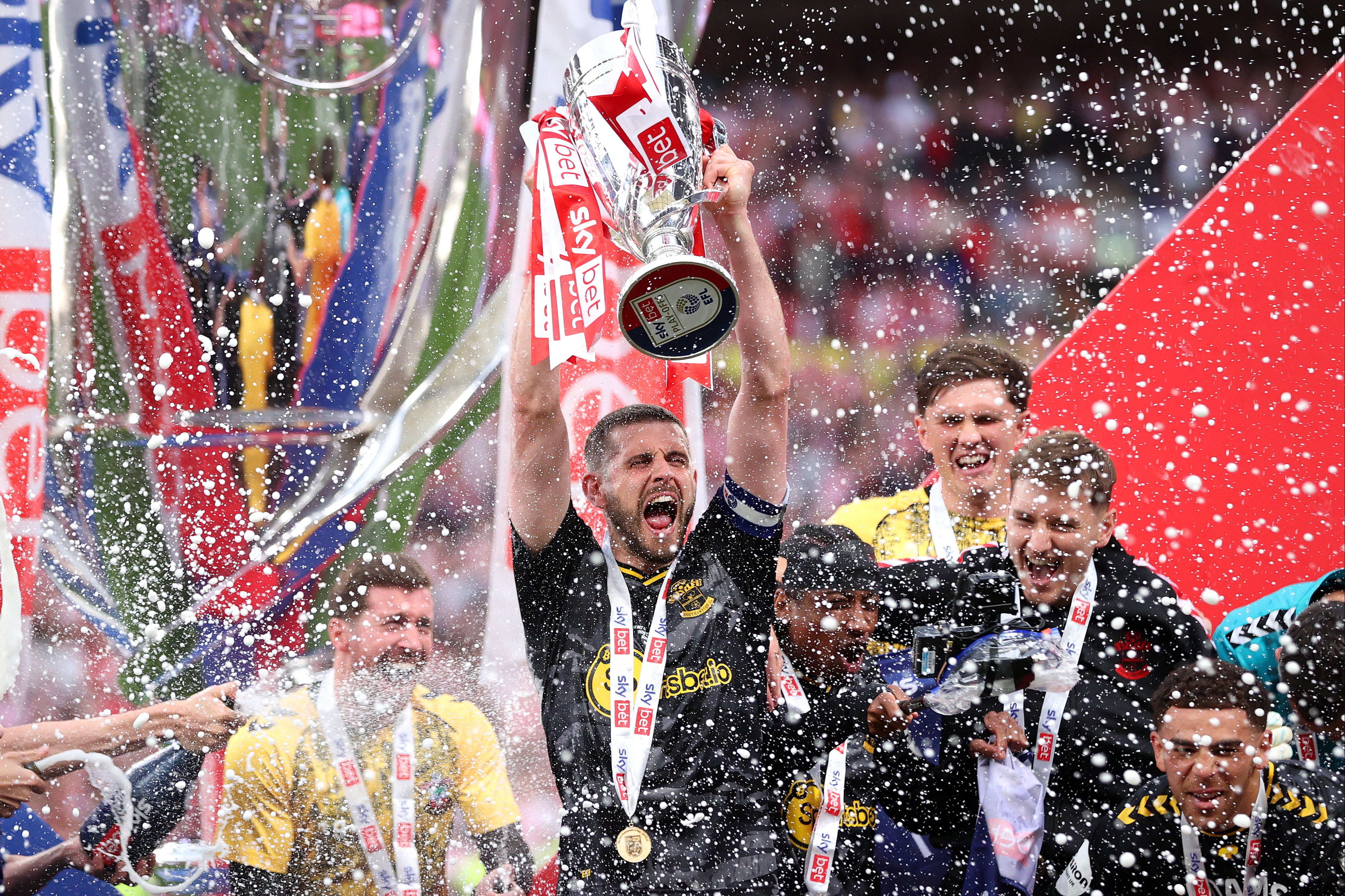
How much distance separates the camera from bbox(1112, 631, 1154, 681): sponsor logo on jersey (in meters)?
2.89

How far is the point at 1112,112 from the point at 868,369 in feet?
4.24

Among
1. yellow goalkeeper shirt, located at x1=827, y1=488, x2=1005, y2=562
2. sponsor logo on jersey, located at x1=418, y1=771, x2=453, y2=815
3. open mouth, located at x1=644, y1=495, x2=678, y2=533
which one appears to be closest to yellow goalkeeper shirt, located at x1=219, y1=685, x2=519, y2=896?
sponsor logo on jersey, located at x1=418, y1=771, x2=453, y2=815

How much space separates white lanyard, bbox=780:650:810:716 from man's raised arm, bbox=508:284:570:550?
2.25 ft

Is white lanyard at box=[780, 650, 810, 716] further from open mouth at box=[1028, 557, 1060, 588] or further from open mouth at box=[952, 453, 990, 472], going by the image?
open mouth at box=[952, 453, 990, 472]

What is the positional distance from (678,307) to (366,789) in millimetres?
1808

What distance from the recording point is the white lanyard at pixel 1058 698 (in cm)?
284

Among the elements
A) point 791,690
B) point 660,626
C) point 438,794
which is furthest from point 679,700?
point 438,794

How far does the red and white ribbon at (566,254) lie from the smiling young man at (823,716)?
107 centimetres

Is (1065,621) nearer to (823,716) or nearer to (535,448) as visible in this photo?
(823,716)

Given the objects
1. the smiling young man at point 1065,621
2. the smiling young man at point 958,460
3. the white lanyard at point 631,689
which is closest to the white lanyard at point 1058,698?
the smiling young man at point 1065,621

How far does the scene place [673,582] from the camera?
277 centimetres

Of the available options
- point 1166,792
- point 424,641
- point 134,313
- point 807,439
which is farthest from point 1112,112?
point 134,313

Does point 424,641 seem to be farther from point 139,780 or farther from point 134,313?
point 134,313

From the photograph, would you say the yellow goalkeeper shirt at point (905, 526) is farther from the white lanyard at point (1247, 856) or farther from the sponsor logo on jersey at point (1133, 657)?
the white lanyard at point (1247, 856)
